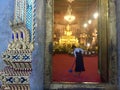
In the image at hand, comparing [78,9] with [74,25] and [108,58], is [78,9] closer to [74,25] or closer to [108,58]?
[74,25]

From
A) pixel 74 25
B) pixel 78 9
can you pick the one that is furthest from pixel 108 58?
pixel 74 25

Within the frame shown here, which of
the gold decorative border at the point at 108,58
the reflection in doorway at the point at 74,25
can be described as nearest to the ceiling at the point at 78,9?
the reflection in doorway at the point at 74,25

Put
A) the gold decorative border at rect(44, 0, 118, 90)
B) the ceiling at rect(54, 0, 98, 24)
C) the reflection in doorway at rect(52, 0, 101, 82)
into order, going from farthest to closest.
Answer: the ceiling at rect(54, 0, 98, 24) < the reflection in doorway at rect(52, 0, 101, 82) < the gold decorative border at rect(44, 0, 118, 90)

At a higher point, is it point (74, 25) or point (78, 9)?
point (78, 9)

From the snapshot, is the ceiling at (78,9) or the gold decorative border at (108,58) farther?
the ceiling at (78,9)

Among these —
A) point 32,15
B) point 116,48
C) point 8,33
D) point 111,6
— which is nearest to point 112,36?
point 116,48

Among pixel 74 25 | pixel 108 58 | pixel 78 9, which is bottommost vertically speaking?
pixel 108 58

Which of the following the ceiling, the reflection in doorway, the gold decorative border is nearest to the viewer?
the gold decorative border

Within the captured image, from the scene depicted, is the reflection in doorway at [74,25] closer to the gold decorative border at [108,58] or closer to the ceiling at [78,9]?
the ceiling at [78,9]

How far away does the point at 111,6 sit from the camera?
5633 millimetres

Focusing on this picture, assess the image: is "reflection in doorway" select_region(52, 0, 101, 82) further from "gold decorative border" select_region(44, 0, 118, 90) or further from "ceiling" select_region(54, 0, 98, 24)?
"gold decorative border" select_region(44, 0, 118, 90)

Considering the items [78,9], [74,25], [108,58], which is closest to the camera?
[108,58]

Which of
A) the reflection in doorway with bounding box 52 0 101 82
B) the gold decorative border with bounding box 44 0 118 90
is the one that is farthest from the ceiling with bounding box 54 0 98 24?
the gold decorative border with bounding box 44 0 118 90

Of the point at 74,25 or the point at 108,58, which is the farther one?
the point at 74,25
